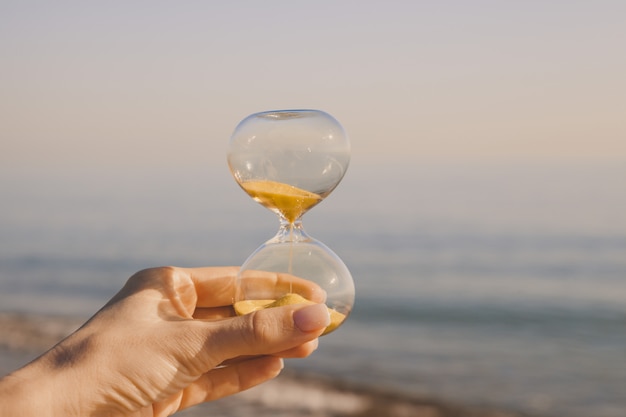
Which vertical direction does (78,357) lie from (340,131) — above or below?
below

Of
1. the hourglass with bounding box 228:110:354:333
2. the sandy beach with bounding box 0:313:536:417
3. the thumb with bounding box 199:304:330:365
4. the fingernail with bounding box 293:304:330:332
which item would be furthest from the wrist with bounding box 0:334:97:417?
the sandy beach with bounding box 0:313:536:417

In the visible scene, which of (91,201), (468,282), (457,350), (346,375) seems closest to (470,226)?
(468,282)

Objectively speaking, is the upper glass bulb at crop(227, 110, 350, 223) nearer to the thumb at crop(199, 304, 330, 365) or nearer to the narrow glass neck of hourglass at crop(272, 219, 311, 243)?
the narrow glass neck of hourglass at crop(272, 219, 311, 243)

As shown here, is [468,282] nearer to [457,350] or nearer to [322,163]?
[457,350]

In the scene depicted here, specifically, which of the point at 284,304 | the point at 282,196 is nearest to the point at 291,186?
the point at 282,196

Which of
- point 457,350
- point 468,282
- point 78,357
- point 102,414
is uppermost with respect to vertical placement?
point 468,282

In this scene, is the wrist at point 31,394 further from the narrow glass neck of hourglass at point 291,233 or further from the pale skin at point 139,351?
the narrow glass neck of hourglass at point 291,233

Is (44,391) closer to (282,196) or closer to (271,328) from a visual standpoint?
(271,328)
